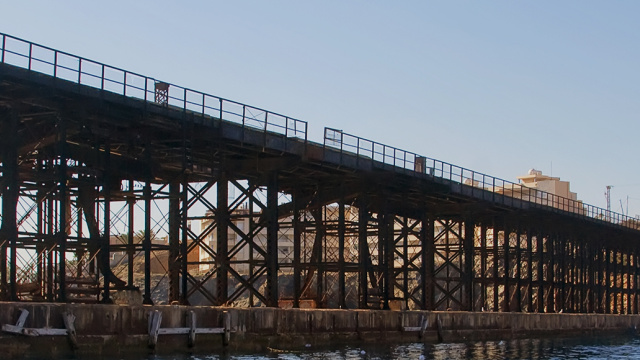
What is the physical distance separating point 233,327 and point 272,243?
9.13 m

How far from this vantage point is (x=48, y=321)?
36.4 meters

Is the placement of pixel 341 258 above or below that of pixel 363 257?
below

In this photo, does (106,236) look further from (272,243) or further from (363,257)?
(363,257)

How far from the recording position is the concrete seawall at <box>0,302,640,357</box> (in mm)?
36312

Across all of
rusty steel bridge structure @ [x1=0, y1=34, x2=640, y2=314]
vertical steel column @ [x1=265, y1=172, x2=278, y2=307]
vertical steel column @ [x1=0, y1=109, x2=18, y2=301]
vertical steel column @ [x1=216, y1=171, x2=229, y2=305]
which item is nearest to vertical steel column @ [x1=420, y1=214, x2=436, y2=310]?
rusty steel bridge structure @ [x1=0, y1=34, x2=640, y2=314]

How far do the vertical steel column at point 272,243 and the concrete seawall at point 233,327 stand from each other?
310cm

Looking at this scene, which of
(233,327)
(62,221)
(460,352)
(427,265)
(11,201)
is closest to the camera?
(11,201)

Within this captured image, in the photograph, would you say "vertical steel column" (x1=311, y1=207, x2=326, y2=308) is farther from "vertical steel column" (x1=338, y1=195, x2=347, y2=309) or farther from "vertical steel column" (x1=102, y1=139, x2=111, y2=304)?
"vertical steel column" (x1=102, y1=139, x2=111, y2=304)

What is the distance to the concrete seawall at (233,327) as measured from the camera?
36312mm

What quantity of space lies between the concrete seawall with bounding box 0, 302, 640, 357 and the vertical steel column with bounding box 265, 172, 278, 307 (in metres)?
3.10

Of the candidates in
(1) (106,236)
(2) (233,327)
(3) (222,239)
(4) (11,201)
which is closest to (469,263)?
(3) (222,239)

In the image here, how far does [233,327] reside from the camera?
45312mm

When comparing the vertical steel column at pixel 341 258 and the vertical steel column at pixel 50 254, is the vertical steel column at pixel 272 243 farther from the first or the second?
the vertical steel column at pixel 50 254

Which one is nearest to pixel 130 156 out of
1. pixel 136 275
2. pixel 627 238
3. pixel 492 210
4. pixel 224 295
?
pixel 224 295
